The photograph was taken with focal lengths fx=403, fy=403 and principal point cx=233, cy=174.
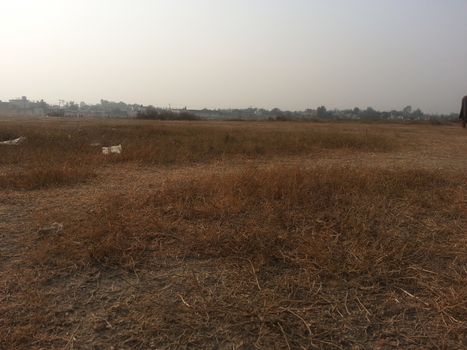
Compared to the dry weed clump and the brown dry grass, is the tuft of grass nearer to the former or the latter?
the brown dry grass

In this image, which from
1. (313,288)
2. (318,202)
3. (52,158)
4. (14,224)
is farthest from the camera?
(52,158)

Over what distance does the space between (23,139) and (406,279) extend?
1206 centimetres

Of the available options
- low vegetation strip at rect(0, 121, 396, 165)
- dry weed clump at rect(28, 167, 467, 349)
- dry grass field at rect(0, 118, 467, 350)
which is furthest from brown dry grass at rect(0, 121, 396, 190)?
dry weed clump at rect(28, 167, 467, 349)

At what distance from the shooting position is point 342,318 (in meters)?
2.73

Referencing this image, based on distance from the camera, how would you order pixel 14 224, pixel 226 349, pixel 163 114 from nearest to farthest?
pixel 226 349, pixel 14 224, pixel 163 114

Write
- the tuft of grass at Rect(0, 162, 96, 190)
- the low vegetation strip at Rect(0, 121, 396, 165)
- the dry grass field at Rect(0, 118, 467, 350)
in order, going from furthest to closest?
the low vegetation strip at Rect(0, 121, 396, 165), the tuft of grass at Rect(0, 162, 96, 190), the dry grass field at Rect(0, 118, 467, 350)

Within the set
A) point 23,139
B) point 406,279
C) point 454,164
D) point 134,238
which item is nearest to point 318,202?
point 406,279

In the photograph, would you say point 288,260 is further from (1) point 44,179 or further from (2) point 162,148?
(2) point 162,148

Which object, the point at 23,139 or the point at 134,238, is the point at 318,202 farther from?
the point at 23,139

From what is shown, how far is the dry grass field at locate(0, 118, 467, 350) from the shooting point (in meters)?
2.58

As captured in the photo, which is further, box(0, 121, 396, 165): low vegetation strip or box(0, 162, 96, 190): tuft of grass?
box(0, 121, 396, 165): low vegetation strip

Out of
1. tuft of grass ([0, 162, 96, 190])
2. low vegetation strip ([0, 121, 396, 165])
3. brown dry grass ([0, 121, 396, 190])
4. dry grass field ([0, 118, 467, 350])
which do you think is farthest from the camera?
low vegetation strip ([0, 121, 396, 165])

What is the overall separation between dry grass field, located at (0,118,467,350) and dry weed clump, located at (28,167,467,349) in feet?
0.04

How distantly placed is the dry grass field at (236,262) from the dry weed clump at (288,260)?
0.01m
